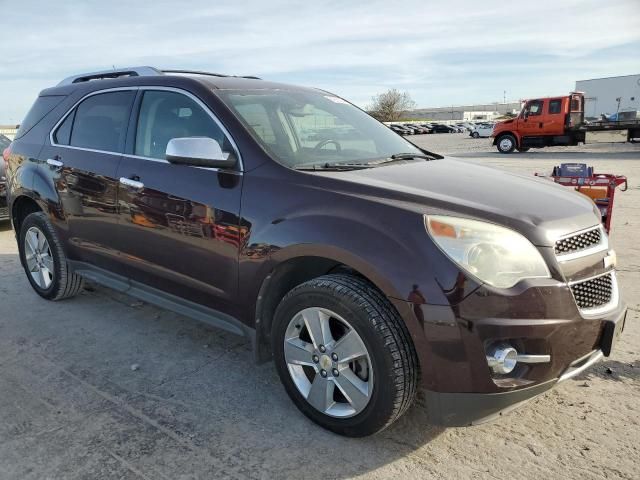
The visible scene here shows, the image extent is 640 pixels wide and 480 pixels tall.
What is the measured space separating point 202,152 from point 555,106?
23594 mm

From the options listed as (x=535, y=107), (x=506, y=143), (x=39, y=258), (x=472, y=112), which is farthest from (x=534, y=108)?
(x=472, y=112)

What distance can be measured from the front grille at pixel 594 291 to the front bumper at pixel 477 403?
0.25 m

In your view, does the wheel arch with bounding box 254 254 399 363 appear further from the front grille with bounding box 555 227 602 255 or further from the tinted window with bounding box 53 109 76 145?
the tinted window with bounding box 53 109 76 145

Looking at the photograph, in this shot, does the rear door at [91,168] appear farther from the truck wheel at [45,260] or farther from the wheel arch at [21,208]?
the wheel arch at [21,208]

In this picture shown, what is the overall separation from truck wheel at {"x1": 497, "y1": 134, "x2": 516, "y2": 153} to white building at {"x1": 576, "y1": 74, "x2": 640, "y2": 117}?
75.9 feet

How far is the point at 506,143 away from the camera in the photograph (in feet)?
80.7

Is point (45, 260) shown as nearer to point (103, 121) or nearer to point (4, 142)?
point (103, 121)

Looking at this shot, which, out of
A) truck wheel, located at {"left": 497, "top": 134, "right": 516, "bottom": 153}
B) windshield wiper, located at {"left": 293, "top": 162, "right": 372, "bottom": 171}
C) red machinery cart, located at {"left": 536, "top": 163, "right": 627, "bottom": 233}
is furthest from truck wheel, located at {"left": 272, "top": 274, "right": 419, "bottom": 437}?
truck wheel, located at {"left": 497, "top": 134, "right": 516, "bottom": 153}

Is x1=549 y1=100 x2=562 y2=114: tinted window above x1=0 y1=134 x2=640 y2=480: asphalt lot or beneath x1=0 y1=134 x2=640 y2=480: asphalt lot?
above

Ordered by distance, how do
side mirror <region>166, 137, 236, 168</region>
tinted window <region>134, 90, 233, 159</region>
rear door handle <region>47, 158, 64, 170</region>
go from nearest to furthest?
side mirror <region>166, 137, 236, 168</region> < tinted window <region>134, 90, 233, 159</region> < rear door handle <region>47, 158, 64, 170</region>

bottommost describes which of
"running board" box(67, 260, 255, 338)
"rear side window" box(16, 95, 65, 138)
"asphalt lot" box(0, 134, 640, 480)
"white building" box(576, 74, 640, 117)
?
"asphalt lot" box(0, 134, 640, 480)

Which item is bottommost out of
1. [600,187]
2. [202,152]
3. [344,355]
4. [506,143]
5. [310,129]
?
[344,355]

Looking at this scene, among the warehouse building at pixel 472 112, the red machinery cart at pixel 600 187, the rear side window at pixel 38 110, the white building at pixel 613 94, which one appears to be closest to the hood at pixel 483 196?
the red machinery cart at pixel 600 187

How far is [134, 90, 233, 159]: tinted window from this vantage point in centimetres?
325
